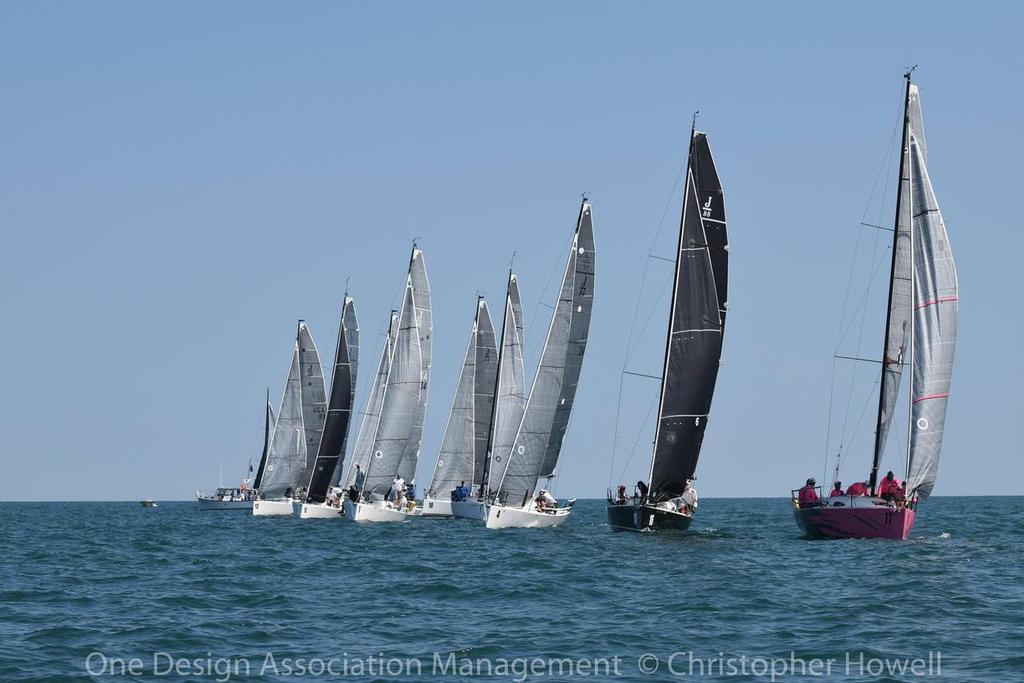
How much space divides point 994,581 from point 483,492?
106 feet

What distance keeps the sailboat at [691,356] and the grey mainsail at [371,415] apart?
24.6 meters

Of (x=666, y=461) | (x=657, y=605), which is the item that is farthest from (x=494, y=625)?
(x=666, y=461)

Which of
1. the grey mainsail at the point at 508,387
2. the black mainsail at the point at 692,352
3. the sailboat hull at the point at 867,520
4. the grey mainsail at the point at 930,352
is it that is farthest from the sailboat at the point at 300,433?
the grey mainsail at the point at 930,352

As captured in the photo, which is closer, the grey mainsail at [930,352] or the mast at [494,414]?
the grey mainsail at [930,352]

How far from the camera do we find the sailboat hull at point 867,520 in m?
42.3

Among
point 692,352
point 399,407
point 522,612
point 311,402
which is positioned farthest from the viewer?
point 311,402

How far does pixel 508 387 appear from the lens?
62.6 metres

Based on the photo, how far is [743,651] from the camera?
21641mm

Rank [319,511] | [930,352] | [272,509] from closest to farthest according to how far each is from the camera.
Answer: [930,352] → [319,511] → [272,509]

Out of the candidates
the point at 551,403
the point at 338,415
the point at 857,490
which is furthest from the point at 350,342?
the point at 857,490

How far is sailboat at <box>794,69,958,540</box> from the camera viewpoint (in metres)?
42.8

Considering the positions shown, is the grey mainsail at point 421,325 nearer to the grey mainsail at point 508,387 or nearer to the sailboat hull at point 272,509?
the grey mainsail at point 508,387

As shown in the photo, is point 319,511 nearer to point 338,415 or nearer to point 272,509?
point 338,415

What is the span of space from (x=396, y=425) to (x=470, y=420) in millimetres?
3637
